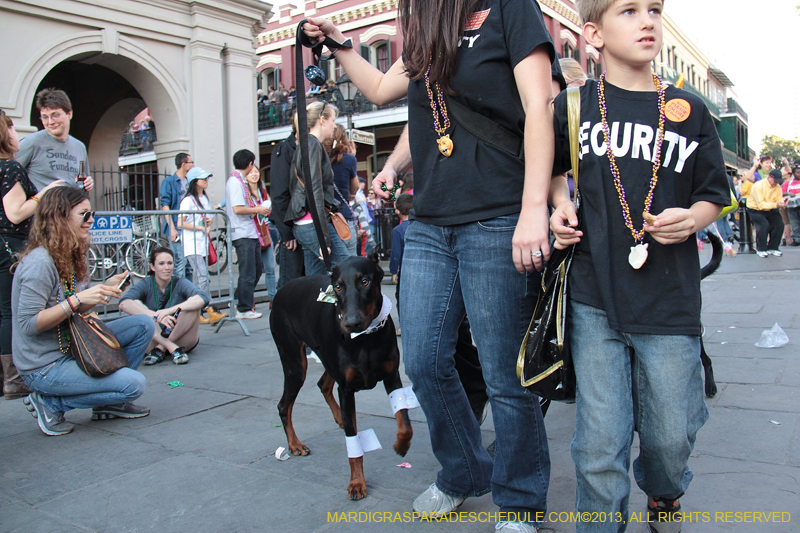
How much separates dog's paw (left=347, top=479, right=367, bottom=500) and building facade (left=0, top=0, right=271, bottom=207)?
30.3 ft

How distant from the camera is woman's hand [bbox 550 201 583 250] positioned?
187cm

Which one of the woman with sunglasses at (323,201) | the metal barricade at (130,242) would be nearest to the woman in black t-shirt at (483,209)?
the woman with sunglasses at (323,201)

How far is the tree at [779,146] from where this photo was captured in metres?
68.4

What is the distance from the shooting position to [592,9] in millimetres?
1919

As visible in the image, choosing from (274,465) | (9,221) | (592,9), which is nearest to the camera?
(592,9)

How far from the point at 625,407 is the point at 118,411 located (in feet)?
10.8

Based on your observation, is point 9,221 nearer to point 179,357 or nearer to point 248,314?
point 179,357

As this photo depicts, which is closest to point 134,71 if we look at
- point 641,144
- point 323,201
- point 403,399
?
point 323,201

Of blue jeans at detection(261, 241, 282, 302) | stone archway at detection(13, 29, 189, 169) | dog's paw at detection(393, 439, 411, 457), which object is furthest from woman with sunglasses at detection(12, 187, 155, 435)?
stone archway at detection(13, 29, 189, 169)

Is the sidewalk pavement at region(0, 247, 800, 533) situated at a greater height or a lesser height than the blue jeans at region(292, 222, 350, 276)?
→ lesser

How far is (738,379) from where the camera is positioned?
4086 millimetres

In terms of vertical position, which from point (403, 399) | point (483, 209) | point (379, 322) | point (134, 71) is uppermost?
point (134, 71)

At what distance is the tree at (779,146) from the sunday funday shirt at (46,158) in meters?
76.3

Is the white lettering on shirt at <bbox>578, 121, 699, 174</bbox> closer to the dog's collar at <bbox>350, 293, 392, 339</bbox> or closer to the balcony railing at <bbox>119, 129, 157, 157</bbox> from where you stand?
the dog's collar at <bbox>350, 293, 392, 339</bbox>
